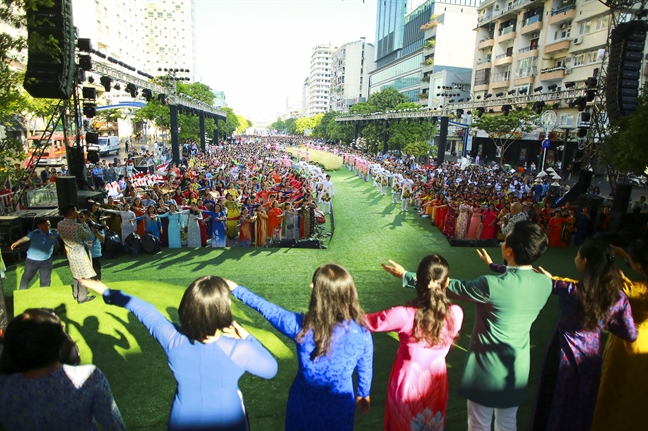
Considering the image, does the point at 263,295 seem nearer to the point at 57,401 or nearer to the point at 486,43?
the point at 57,401

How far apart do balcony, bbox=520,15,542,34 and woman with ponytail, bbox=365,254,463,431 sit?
3912cm

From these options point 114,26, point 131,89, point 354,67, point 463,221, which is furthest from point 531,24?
point 354,67

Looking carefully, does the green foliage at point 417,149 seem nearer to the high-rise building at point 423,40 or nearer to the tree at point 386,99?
the tree at point 386,99

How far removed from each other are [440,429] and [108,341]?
13.7 feet

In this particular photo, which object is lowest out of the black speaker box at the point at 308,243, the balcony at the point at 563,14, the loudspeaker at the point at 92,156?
the black speaker box at the point at 308,243

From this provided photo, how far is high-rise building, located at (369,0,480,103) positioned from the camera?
53344 mm

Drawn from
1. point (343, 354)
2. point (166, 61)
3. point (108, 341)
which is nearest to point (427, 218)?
point (108, 341)

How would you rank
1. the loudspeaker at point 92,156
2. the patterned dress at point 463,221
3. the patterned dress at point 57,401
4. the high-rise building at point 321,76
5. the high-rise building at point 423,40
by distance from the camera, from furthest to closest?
the high-rise building at point 321,76
the high-rise building at point 423,40
the patterned dress at point 463,221
the loudspeaker at point 92,156
the patterned dress at point 57,401

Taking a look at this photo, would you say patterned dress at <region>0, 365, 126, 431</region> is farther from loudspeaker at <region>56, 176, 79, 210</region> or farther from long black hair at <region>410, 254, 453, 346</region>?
loudspeaker at <region>56, 176, 79, 210</region>

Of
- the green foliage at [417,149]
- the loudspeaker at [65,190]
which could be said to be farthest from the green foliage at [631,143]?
the green foliage at [417,149]

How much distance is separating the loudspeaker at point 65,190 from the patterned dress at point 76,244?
145 inches

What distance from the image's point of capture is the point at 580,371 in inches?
98.4

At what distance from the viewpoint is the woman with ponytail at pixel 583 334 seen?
7.82ft

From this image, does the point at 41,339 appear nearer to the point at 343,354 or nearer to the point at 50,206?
the point at 343,354
